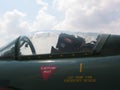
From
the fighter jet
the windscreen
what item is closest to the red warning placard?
the fighter jet

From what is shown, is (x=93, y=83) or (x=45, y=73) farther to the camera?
(x=45, y=73)

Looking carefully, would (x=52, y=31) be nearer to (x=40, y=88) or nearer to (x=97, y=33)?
(x=97, y=33)

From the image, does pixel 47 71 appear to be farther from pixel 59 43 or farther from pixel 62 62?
pixel 59 43

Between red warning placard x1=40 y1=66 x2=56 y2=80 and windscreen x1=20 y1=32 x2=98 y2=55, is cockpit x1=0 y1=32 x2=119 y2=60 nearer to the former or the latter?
windscreen x1=20 y1=32 x2=98 y2=55

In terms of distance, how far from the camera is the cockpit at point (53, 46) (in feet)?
25.1

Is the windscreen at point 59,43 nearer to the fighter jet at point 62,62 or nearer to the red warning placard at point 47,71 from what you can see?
the fighter jet at point 62,62

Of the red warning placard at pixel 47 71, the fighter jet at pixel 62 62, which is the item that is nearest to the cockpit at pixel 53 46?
the fighter jet at pixel 62 62

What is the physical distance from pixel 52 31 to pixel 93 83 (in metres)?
2.26

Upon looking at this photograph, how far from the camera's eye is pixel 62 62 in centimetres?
751

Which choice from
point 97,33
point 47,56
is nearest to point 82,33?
point 97,33

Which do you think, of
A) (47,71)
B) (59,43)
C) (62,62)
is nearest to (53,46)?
(59,43)

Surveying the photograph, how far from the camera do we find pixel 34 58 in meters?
8.05

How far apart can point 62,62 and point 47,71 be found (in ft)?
1.31

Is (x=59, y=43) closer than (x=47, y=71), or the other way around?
(x=47, y=71)
